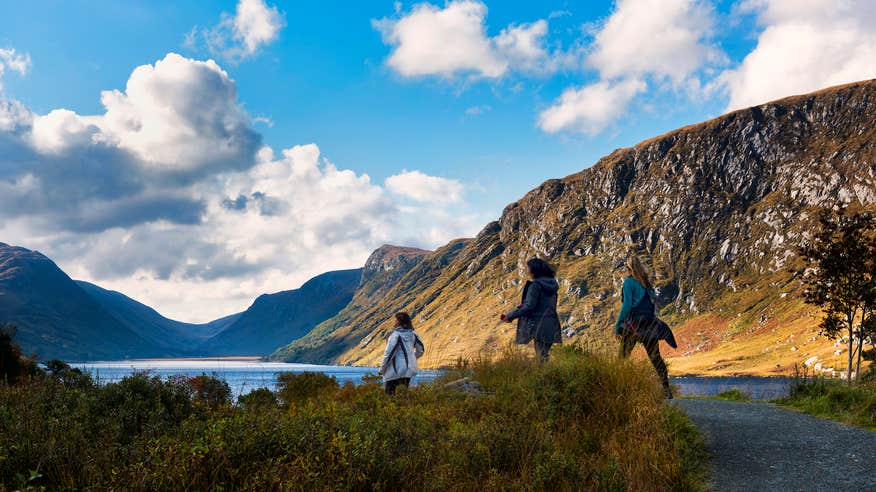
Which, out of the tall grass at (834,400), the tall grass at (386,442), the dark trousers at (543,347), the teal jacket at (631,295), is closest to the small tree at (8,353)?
the tall grass at (386,442)

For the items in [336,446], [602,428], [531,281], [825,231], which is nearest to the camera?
[336,446]

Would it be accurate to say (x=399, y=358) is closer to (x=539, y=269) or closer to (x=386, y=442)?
(x=539, y=269)

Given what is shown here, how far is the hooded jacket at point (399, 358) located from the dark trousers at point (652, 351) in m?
4.34

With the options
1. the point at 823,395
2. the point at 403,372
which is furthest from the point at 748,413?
the point at 403,372

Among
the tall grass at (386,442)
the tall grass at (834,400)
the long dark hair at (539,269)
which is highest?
the long dark hair at (539,269)

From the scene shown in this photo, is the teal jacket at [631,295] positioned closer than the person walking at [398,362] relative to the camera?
Yes

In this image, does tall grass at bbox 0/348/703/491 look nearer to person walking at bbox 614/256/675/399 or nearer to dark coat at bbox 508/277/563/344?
person walking at bbox 614/256/675/399

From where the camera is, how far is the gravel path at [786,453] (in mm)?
6191

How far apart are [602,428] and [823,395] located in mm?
6936

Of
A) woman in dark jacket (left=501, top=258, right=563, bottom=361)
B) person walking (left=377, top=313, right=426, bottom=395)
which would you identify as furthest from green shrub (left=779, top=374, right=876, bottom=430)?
person walking (left=377, top=313, right=426, bottom=395)

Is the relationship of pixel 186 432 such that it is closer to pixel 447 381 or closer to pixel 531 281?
pixel 447 381

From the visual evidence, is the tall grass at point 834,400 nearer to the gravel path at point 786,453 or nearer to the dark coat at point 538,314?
the gravel path at point 786,453

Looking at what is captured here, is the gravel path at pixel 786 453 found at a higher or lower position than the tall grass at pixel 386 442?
lower

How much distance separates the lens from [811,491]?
5.89 metres
